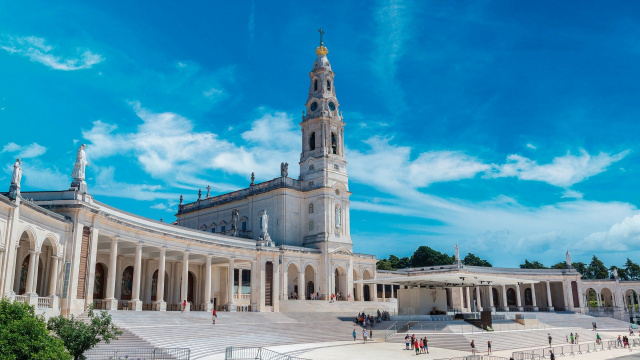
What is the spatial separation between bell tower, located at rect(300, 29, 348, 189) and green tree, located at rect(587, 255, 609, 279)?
6827 cm

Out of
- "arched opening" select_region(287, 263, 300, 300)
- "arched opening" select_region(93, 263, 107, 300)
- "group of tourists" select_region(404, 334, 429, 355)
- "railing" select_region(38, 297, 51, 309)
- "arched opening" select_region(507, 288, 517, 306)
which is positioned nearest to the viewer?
"railing" select_region(38, 297, 51, 309)

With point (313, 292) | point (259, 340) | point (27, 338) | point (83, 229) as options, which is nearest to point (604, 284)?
point (313, 292)

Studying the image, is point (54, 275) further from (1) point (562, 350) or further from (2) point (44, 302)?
(1) point (562, 350)

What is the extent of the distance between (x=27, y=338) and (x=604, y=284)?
85.2 metres

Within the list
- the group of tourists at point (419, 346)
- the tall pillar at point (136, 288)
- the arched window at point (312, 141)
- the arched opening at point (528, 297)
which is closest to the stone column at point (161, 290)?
the tall pillar at point (136, 288)

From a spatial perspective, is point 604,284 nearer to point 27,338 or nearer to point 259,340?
point 259,340

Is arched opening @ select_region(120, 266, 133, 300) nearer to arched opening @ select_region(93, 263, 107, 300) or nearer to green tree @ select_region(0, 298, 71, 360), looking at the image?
arched opening @ select_region(93, 263, 107, 300)

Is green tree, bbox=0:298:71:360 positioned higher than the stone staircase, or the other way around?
green tree, bbox=0:298:71:360

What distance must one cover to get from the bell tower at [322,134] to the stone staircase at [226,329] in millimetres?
24321

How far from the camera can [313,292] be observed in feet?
212

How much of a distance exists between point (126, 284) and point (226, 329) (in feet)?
42.1

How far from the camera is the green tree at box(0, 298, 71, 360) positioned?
599 inches

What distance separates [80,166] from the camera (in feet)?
104

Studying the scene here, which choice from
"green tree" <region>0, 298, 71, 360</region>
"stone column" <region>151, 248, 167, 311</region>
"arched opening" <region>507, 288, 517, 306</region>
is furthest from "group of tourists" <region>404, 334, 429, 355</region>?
"arched opening" <region>507, 288, 517, 306</region>
